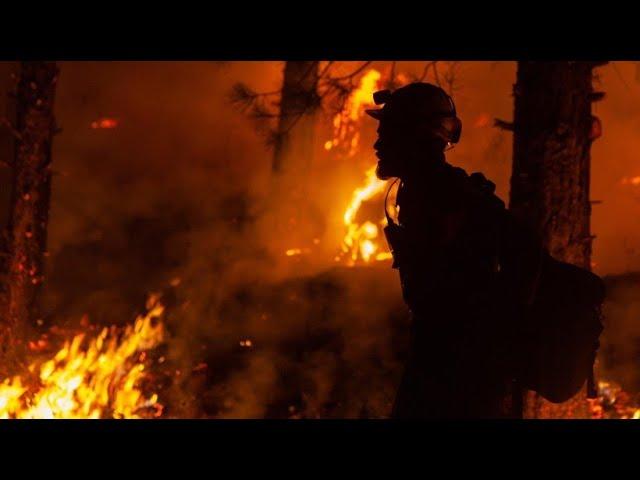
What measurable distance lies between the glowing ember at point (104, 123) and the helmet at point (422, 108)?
11.5m

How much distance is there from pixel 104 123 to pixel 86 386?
801 cm

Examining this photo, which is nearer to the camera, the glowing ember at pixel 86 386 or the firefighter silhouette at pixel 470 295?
the firefighter silhouette at pixel 470 295

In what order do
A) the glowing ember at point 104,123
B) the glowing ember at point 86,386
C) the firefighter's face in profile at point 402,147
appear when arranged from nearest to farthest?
the firefighter's face in profile at point 402,147
the glowing ember at point 86,386
the glowing ember at point 104,123

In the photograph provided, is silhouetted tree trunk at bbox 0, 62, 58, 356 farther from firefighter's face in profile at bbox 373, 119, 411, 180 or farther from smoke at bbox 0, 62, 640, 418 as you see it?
firefighter's face in profile at bbox 373, 119, 411, 180

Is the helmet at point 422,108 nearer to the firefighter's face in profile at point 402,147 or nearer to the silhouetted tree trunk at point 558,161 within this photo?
the firefighter's face in profile at point 402,147

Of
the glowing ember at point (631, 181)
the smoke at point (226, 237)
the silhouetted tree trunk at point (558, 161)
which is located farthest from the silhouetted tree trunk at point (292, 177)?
the silhouetted tree trunk at point (558, 161)

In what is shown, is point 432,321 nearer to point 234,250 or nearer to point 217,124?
point 234,250

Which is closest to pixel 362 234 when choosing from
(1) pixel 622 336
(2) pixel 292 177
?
(2) pixel 292 177

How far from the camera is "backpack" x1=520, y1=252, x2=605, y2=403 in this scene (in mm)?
2570

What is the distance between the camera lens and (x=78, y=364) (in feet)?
22.2

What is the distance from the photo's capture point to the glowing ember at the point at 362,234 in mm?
Answer: 10359

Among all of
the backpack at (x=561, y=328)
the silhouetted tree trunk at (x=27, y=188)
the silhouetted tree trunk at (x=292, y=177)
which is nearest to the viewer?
the backpack at (x=561, y=328)
